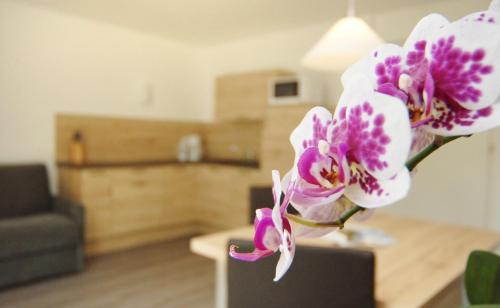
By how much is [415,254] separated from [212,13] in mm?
3314

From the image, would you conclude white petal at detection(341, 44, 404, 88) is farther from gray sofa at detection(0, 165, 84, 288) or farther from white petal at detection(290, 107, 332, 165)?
gray sofa at detection(0, 165, 84, 288)

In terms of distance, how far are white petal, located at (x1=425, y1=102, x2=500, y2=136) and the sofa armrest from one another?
12.2 feet

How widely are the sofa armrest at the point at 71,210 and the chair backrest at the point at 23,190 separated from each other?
16 cm

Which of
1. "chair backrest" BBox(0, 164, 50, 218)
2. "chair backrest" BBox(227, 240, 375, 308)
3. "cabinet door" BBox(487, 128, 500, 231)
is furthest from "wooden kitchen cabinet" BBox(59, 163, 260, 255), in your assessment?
"chair backrest" BBox(227, 240, 375, 308)

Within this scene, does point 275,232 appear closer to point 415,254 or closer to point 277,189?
point 277,189

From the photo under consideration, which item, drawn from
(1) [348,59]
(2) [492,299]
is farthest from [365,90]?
(1) [348,59]

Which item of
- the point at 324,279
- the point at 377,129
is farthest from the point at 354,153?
the point at 324,279

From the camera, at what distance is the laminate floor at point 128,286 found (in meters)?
2.93

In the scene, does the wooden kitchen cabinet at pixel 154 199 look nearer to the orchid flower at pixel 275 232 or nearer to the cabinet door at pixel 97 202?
the cabinet door at pixel 97 202

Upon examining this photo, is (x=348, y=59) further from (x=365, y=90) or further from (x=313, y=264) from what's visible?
(x=365, y=90)

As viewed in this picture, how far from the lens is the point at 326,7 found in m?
3.84

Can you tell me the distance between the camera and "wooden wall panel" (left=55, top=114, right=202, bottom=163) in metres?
4.34

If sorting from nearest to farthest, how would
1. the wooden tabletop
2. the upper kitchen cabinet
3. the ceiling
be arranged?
the wooden tabletop → the ceiling → the upper kitchen cabinet

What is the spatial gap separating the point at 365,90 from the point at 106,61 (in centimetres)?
489
